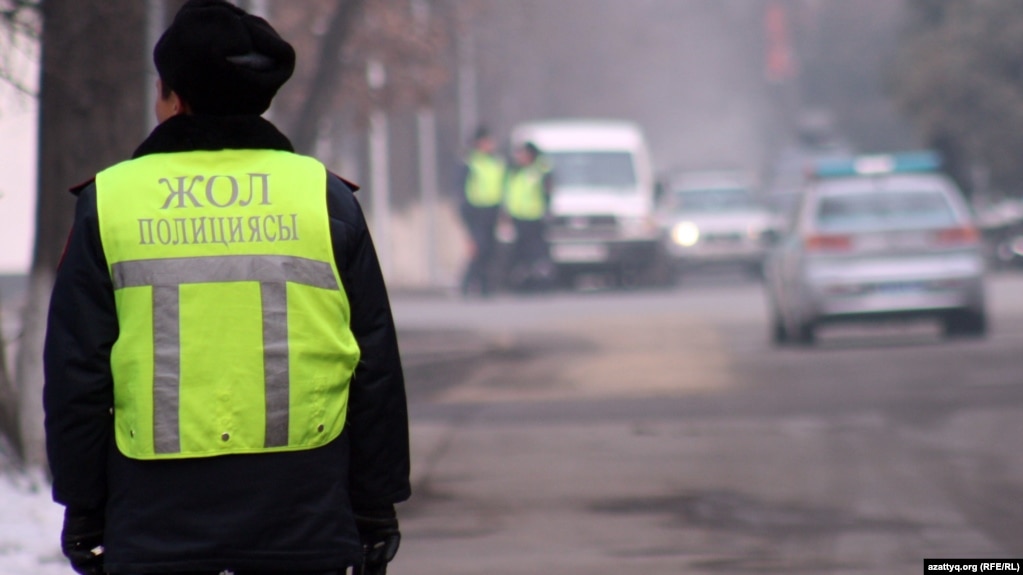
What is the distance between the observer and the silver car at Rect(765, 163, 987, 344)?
17.8 meters

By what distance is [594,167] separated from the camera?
1193 inches

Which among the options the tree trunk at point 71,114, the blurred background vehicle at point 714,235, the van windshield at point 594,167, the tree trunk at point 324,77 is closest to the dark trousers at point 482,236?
the van windshield at point 594,167

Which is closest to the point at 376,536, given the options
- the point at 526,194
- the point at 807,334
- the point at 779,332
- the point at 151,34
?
the point at 151,34

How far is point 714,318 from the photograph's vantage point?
22344 millimetres

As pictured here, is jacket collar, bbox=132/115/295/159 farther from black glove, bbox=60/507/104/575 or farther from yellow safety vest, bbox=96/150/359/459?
black glove, bbox=60/507/104/575

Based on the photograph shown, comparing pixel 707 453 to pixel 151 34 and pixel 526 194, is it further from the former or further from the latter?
pixel 526 194

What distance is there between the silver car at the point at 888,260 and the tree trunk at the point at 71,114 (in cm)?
949

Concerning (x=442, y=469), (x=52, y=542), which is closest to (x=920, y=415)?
(x=442, y=469)

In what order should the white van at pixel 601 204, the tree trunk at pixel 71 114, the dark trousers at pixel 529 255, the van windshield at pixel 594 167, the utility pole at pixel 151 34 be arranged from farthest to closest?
the van windshield at pixel 594 167 → the white van at pixel 601 204 → the dark trousers at pixel 529 255 → the utility pole at pixel 151 34 → the tree trunk at pixel 71 114

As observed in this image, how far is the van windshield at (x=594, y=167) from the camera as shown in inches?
1190

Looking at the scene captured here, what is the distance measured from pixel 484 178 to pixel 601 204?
9.76ft

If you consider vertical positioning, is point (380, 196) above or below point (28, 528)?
above

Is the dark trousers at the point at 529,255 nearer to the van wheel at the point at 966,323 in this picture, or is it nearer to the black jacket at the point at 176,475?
the van wheel at the point at 966,323

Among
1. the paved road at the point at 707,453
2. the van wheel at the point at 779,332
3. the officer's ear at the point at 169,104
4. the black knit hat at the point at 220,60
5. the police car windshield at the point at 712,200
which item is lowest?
the paved road at the point at 707,453
